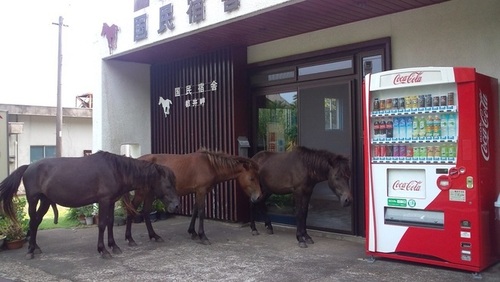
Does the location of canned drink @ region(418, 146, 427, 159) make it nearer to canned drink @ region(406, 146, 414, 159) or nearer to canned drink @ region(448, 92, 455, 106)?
canned drink @ region(406, 146, 414, 159)

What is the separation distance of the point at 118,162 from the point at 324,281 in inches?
135

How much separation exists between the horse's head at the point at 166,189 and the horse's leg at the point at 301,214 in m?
1.89

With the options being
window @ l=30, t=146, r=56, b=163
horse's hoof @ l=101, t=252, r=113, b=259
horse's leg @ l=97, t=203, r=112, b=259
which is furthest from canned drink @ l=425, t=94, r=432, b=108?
window @ l=30, t=146, r=56, b=163

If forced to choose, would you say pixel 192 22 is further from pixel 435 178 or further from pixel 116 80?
pixel 435 178

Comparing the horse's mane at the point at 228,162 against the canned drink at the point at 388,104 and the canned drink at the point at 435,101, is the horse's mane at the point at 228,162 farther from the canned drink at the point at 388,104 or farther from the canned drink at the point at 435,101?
the canned drink at the point at 435,101

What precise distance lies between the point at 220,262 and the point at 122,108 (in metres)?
5.60

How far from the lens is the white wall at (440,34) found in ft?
20.3

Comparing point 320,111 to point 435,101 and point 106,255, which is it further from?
point 106,255

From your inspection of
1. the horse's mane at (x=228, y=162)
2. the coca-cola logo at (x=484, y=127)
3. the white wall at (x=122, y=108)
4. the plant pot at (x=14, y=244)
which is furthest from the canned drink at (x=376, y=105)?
the white wall at (x=122, y=108)

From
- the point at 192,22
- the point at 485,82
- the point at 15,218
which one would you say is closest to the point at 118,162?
the point at 15,218

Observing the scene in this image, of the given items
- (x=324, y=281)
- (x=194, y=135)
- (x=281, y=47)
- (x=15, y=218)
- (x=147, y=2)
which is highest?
(x=147, y=2)

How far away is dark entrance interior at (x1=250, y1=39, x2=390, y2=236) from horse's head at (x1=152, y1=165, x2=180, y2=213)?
262 cm

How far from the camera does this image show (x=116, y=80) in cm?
1052

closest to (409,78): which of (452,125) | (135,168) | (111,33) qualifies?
(452,125)
